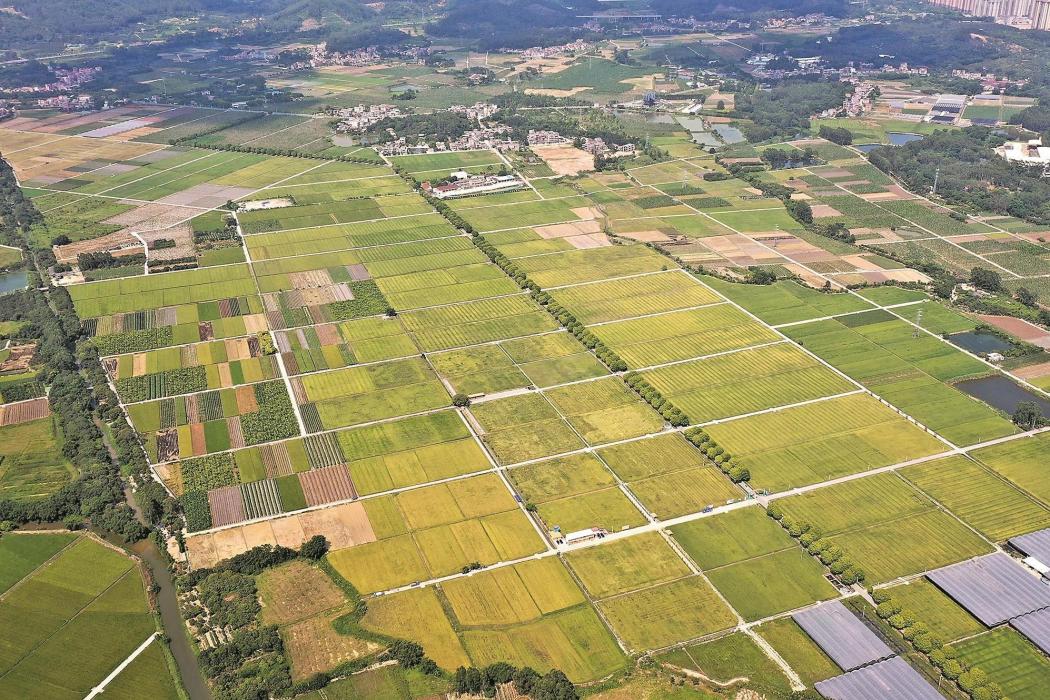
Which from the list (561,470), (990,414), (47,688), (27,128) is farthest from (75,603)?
(27,128)

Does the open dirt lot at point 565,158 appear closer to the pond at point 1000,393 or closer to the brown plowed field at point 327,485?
the pond at point 1000,393

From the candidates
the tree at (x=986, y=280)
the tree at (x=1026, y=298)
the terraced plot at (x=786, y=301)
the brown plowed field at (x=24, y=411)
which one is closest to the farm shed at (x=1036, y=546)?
the terraced plot at (x=786, y=301)

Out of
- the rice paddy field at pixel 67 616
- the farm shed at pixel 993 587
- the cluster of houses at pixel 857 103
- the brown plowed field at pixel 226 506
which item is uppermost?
the brown plowed field at pixel 226 506

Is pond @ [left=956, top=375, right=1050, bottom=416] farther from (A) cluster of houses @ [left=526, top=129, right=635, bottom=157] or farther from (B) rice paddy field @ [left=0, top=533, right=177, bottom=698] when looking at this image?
(A) cluster of houses @ [left=526, top=129, right=635, bottom=157]

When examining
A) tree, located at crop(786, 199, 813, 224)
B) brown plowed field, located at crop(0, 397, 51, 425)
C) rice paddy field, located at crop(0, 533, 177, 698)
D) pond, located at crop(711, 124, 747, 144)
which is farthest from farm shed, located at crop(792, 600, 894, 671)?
pond, located at crop(711, 124, 747, 144)

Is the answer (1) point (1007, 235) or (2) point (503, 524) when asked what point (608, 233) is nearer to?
(1) point (1007, 235)

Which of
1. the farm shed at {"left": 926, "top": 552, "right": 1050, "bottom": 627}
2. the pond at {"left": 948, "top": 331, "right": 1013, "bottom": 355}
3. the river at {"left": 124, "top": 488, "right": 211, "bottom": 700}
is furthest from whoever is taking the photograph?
the pond at {"left": 948, "top": 331, "right": 1013, "bottom": 355}

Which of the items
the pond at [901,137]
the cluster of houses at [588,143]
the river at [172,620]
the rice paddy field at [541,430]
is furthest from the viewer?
the pond at [901,137]
